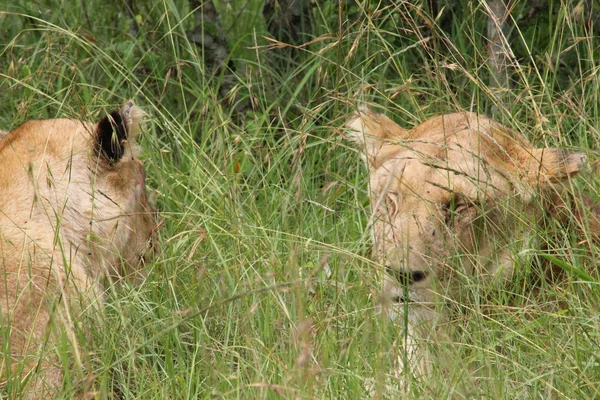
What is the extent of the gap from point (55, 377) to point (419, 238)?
1269 millimetres

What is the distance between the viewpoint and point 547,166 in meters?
3.45

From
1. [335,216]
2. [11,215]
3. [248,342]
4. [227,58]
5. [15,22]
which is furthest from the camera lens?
[15,22]

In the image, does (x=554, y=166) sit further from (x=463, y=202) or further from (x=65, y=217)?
(x=65, y=217)

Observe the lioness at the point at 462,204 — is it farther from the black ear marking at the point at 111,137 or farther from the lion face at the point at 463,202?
the black ear marking at the point at 111,137

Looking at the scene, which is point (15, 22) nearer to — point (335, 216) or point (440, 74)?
point (335, 216)

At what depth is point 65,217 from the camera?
3.21 metres

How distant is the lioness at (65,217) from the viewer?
2932 millimetres

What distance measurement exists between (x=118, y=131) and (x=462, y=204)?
1.21m

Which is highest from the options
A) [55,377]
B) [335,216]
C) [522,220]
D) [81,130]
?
[81,130]

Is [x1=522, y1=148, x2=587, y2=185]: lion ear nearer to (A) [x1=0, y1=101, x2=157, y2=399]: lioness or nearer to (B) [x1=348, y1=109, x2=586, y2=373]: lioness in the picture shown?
(B) [x1=348, y1=109, x2=586, y2=373]: lioness

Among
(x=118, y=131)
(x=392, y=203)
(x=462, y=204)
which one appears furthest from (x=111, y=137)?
(x=462, y=204)

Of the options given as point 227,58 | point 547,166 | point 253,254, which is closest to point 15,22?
point 227,58

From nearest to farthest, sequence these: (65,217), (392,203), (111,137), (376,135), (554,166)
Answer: (65,217) → (111,137) → (554,166) → (392,203) → (376,135)

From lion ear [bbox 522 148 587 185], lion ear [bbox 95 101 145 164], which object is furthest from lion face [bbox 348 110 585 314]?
lion ear [bbox 95 101 145 164]
